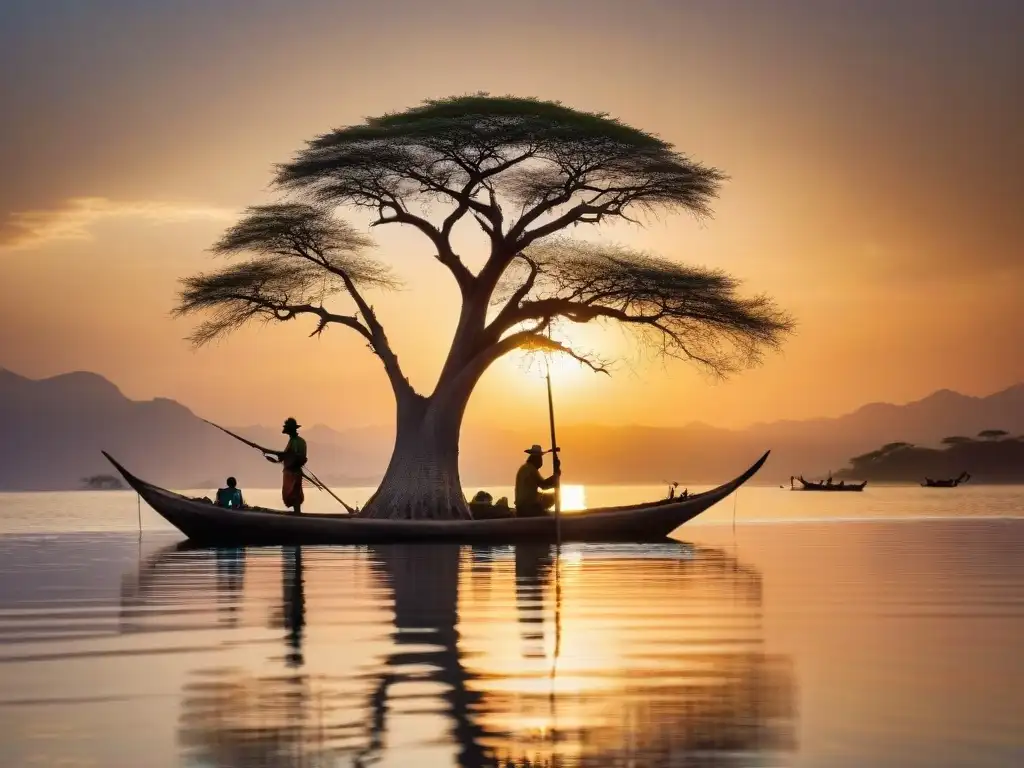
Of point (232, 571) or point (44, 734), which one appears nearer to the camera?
point (44, 734)

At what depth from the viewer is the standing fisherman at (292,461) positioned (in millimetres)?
30391

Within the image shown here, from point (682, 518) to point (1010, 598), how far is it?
16.7 metres

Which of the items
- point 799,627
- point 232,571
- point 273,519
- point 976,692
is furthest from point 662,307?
point 976,692

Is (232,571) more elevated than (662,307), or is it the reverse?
(662,307)

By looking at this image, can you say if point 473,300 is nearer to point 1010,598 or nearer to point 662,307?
point 662,307

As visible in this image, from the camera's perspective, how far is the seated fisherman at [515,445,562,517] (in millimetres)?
30734

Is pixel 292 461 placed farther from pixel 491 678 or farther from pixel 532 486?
pixel 491 678

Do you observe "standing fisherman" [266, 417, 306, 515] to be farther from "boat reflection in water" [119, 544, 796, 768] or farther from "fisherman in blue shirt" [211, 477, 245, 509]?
"boat reflection in water" [119, 544, 796, 768]

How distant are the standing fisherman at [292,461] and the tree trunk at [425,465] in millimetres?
3150

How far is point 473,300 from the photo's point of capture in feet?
→ 115

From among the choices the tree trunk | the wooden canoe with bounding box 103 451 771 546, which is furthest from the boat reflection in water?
the tree trunk

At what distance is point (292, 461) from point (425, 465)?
446cm

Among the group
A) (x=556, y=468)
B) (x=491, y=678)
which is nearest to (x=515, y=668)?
(x=491, y=678)

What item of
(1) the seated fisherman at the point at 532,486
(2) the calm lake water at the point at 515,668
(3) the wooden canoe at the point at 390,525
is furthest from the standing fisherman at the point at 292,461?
(2) the calm lake water at the point at 515,668
